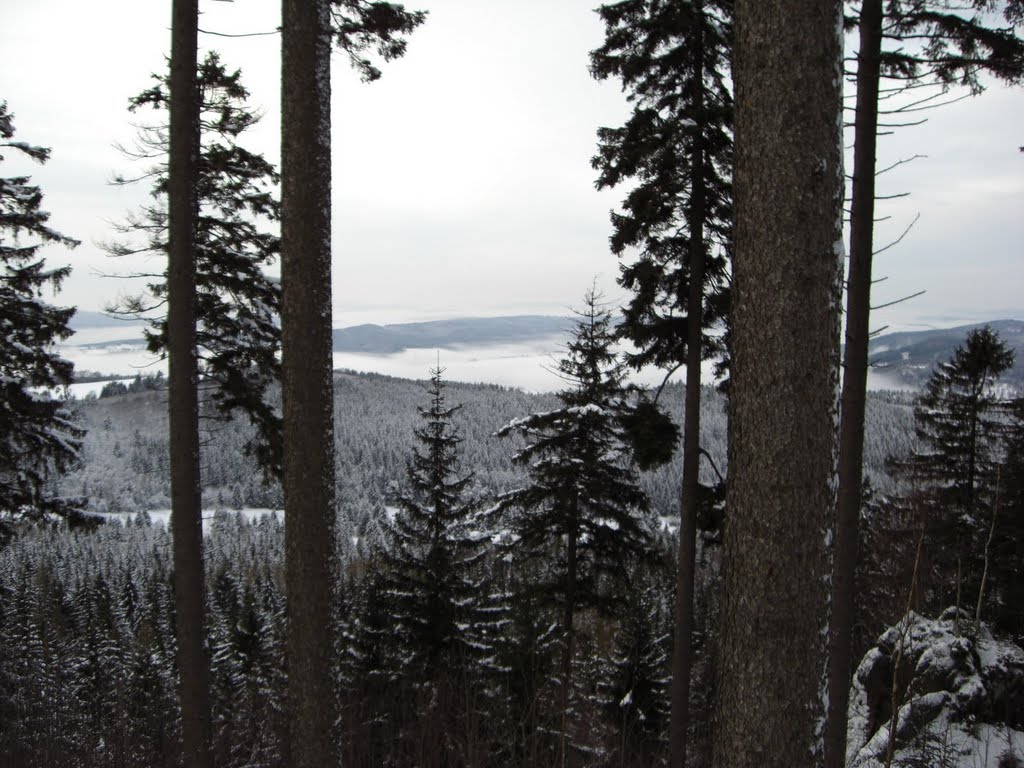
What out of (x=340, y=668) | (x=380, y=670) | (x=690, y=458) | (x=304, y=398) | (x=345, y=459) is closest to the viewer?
(x=304, y=398)

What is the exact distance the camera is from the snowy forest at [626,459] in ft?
9.17

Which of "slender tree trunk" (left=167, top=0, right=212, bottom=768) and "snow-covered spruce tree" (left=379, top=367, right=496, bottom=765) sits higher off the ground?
"slender tree trunk" (left=167, top=0, right=212, bottom=768)

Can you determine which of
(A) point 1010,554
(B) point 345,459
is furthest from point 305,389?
(B) point 345,459

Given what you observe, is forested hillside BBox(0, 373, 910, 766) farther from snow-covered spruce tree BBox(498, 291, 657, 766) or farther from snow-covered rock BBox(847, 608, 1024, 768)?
snow-covered rock BBox(847, 608, 1024, 768)

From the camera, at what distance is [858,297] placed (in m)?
6.85

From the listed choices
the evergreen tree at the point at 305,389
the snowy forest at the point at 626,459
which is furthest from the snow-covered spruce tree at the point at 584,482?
the evergreen tree at the point at 305,389

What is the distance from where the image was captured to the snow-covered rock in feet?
19.6

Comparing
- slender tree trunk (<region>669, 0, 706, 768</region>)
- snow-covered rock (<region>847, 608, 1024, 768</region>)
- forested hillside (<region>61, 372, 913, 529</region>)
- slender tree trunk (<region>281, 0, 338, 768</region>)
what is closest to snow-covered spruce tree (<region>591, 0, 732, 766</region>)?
slender tree trunk (<region>669, 0, 706, 768</region>)

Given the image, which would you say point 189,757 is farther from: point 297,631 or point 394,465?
point 394,465

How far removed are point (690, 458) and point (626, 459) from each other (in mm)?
4262

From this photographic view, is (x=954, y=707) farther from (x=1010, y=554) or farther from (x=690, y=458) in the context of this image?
(x=1010, y=554)

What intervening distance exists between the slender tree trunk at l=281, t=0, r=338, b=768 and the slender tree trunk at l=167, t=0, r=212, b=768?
7.12ft

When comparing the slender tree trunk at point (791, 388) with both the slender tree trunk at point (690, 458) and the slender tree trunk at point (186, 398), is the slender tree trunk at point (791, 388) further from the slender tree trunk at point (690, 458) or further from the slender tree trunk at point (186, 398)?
the slender tree trunk at point (690, 458)

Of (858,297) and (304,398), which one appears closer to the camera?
(304,398)
